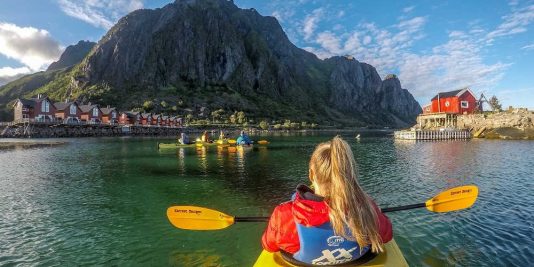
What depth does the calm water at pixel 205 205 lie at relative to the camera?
38.8 ft

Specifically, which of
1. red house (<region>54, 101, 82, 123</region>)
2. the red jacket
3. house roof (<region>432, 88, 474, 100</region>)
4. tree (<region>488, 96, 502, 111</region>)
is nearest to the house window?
red house (<region>54, 101, 82, 123</region>)

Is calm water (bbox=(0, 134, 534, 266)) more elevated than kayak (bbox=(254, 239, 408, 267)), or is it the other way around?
kayak (bbox=(254, 239, 408, 267))

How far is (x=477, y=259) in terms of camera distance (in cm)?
1125

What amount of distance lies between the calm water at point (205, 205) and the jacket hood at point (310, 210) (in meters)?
6.57

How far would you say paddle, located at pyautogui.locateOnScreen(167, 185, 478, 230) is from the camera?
977 centimetres

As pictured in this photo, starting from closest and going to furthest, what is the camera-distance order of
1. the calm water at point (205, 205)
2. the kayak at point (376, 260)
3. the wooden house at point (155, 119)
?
the kayak at point (376, 260) → the calm water at point (205, 205) → the wooden house at point (155, 119)

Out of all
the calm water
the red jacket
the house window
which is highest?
the house window

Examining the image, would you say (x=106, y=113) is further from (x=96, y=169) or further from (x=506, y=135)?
(x=506, y=135)

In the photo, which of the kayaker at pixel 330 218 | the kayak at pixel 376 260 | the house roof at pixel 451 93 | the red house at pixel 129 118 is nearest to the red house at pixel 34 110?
the red house at pixel 129 118

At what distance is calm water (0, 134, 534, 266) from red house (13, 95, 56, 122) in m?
83.2

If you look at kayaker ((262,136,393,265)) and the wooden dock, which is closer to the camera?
kayaker ((262,136,393,265))

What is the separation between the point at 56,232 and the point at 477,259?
53.4 feet

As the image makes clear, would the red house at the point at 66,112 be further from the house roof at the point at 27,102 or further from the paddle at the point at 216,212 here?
the paddle at the point at 216,212

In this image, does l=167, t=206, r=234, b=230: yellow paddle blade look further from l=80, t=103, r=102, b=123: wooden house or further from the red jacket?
l=80, t=103, r=102, b=123: wooden house
